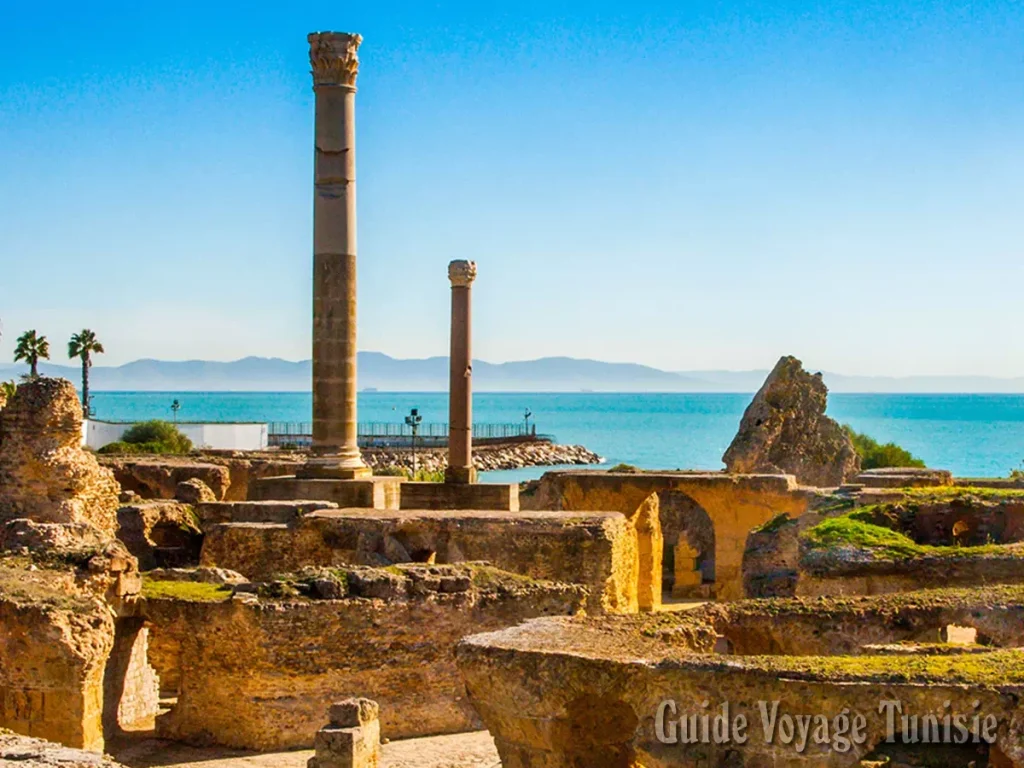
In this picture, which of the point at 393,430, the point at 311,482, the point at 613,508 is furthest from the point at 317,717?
the point at 393,430

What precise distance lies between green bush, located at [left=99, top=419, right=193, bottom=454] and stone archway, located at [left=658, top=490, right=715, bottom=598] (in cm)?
2034

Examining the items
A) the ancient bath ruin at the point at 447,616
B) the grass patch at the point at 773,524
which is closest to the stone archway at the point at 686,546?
the ancient bath ruin at the point at 447,616

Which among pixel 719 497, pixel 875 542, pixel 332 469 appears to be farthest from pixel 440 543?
pixel 719 497

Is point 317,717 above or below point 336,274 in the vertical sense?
below

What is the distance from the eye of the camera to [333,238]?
23.8 m

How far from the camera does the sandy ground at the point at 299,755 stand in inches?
604

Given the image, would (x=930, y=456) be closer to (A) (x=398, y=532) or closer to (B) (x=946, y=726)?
(A) (x=398, y=532)

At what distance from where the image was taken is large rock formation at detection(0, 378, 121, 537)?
18.4 meters

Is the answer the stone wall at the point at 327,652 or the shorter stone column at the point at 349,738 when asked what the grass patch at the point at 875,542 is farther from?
the shorter stone column at the point at 349,738

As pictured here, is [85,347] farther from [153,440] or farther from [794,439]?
[794,439]

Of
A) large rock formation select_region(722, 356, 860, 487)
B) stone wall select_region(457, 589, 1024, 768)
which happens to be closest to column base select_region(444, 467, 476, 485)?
stone wall select_region(457, 589, 1024, 768)

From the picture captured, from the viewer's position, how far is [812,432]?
3916 cm

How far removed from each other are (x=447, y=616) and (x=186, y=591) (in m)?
2.89

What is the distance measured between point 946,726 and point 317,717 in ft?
25.7
